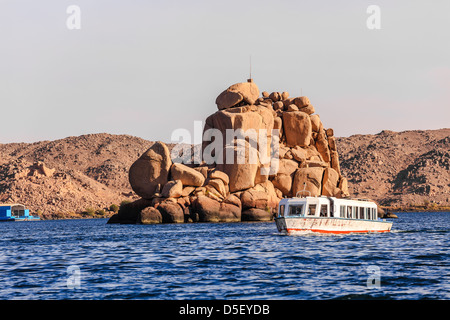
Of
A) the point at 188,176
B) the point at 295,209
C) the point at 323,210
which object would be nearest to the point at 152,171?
the point at 188,176

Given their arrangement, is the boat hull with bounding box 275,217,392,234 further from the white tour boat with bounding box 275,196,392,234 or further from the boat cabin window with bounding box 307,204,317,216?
the boat cabin window with bounding box 307,204,317,216

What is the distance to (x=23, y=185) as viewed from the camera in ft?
614

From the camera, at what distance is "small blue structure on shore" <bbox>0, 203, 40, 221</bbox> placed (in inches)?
6226

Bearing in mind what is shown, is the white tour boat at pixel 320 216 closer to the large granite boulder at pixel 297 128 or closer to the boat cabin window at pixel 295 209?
the boat cabin window at pixel 295 209

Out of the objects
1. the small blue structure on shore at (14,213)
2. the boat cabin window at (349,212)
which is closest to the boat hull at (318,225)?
the boat cabin window at (349,212)

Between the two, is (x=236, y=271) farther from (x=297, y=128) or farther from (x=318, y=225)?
(x=297, y=128)

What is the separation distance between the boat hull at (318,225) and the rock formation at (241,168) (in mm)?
26494

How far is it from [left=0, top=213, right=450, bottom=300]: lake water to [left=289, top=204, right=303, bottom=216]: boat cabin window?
696 centimetres

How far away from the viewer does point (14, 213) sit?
17025cm

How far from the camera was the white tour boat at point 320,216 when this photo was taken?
5141 cm

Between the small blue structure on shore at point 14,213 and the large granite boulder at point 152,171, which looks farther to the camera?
the small blue structure on shore at point 14,213

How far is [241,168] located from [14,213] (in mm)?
97980

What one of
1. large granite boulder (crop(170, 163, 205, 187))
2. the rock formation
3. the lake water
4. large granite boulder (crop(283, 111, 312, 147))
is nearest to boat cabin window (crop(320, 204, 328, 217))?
the lake water
